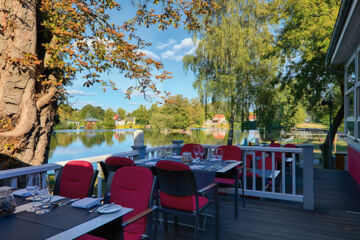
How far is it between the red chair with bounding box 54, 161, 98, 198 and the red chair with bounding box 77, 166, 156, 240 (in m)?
0.33

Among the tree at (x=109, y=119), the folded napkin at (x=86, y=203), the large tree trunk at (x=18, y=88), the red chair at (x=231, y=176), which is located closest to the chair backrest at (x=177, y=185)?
the folded napkin at (x=86, y=203)

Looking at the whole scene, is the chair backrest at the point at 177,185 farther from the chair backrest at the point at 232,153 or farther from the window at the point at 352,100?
the window at the point at 352,100

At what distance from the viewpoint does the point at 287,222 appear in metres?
3.54

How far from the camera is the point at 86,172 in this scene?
8.30 feet

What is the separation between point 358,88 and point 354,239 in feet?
11.6

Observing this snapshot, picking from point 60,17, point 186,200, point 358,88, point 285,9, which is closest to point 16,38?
point 60,17

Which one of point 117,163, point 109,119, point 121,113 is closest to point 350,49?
point 117,163

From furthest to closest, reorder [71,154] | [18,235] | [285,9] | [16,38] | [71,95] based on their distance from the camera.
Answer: [71,154] < [285,9] < [71,95] < [16,38] < [18,235]

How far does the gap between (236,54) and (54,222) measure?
12155 millimetres

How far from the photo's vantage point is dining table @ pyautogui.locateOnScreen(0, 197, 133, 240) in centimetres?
140

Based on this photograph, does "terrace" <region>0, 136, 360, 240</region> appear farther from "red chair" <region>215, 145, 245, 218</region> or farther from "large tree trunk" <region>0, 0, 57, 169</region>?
"large tree trunk" <region>0, 0, 57, 169</region>

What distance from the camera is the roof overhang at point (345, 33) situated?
375 cm

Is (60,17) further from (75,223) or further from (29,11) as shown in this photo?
(75,223)

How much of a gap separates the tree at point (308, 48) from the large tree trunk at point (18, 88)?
912cm
